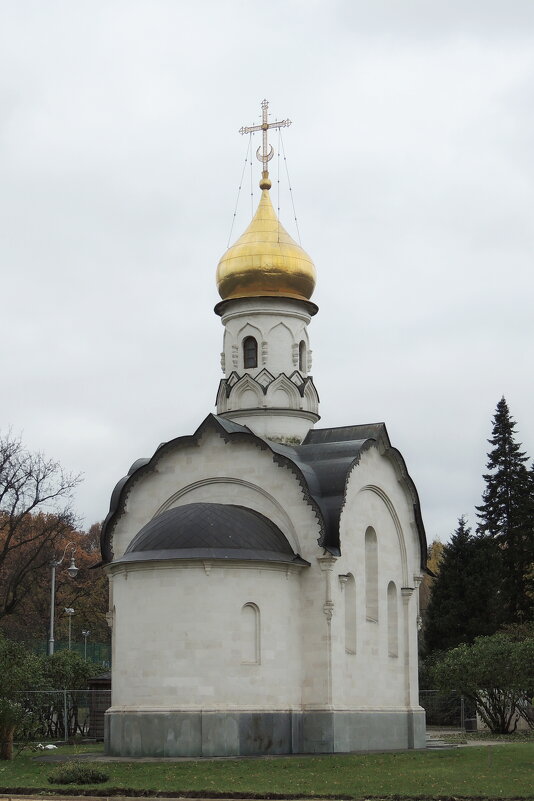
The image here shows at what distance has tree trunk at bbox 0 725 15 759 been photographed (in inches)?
928

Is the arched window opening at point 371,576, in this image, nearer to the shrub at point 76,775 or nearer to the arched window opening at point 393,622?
the arched window opening at point 393,622

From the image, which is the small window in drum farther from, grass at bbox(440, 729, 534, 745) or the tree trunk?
the tree trunk

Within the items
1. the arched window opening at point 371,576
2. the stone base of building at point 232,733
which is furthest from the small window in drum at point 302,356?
the stone base of building at point 232,733

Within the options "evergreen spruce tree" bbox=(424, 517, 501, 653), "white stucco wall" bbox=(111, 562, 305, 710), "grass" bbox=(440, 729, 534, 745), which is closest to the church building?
"white stucco wall" bbox=(111, 562, 305, 710)

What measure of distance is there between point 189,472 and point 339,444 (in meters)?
3.61

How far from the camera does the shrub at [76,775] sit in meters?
18.9

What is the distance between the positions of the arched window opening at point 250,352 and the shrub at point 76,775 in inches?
527

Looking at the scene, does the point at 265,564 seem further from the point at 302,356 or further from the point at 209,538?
the point at 302,356

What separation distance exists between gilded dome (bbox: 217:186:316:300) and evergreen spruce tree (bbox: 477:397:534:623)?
62.3ft

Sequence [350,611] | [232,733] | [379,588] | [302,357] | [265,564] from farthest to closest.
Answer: [302,357]
[379,588]
[350,611]
[265,564]
[232,733]

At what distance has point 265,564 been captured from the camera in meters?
24.6

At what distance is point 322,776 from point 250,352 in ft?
42.9

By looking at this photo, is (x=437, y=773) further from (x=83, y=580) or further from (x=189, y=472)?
(x=83, y=580)

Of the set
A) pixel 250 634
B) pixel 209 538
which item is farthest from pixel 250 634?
pixel 209 538
